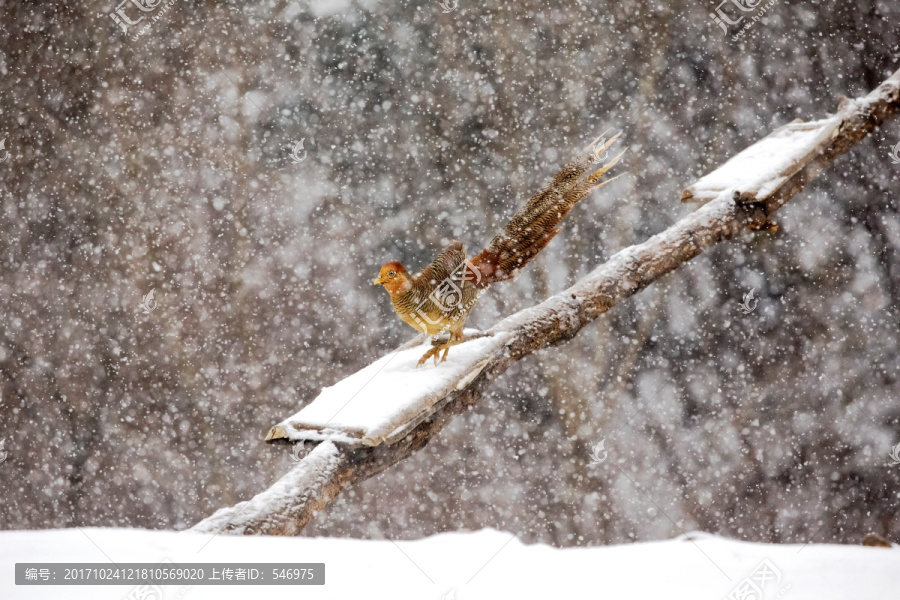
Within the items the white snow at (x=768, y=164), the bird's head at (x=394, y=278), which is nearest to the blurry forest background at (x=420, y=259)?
the white snow at (x=768, y=164)

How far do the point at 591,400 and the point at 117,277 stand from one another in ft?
7.45

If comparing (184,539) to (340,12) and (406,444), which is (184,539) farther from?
(340,12)

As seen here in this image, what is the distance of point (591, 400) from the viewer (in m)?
2.92

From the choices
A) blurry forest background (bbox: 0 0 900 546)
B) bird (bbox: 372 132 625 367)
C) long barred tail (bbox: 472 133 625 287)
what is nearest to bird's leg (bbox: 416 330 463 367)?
bird (bbox: 372 132 625 367)

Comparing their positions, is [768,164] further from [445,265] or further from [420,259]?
Answer: [420,259]

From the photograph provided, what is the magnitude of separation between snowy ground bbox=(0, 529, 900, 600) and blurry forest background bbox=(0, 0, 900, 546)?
1.46 meters

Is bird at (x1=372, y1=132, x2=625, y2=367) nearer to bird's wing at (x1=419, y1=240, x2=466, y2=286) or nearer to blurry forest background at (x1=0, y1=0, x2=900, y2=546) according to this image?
bird's wing at (x1=419, y1=240, x2=466, y2=286)

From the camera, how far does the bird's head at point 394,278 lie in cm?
114

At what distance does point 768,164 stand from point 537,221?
2.52 feet

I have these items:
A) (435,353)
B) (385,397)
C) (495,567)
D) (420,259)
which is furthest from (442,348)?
(420,259)

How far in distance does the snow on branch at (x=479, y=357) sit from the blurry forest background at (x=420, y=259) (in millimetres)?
1187

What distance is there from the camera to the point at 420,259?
2910mm

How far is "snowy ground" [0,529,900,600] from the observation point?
3.68 feet

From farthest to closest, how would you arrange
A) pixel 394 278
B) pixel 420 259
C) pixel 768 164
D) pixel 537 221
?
1. pixel 420 259
2. pixel 768 164
3. pixel 537 221
4. pixel 394 278
